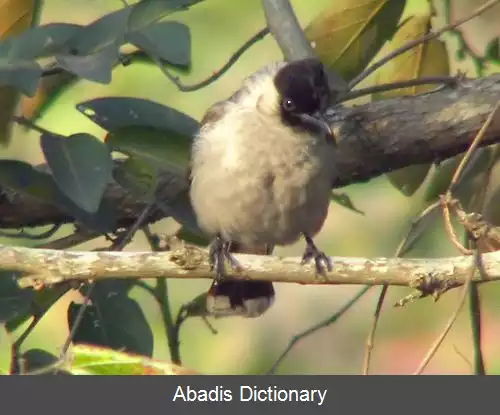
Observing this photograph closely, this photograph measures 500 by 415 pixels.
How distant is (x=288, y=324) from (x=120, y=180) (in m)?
2.88

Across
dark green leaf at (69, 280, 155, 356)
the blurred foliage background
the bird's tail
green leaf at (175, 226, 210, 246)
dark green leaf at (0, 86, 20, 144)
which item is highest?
dark green leaf at (0, 86, 20, 144)

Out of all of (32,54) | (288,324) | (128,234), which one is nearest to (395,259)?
(128,234)

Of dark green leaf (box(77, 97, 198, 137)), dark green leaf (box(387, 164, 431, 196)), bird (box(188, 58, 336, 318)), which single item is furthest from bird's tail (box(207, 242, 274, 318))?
dark green leaf (box(77, 97, 198, 137))

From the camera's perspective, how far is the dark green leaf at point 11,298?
2781mm

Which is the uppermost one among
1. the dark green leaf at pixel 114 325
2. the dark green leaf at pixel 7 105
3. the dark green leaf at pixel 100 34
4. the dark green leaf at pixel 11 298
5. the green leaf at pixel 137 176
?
the dark green leaf at pixel 100 34

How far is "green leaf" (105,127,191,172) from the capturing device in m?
2.90

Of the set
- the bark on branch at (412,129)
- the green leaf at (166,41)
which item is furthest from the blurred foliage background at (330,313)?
the green leaf at (166,41)

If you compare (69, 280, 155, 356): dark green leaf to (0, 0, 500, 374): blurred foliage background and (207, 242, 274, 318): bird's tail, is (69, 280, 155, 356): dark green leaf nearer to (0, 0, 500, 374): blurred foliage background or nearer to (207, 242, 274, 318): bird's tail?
(207, 242, 274, 318): bird's tail

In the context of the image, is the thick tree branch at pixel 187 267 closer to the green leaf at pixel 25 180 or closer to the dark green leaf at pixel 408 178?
the green leaf at pixel 25 180

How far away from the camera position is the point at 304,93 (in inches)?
131

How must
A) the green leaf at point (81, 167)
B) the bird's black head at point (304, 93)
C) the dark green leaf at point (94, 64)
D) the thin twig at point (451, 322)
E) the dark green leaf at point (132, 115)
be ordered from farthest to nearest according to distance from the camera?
1. the bird's black head at point (304, 93)
2. the dark green leaf at point (132, 115)
3. the green leaf at point (81, 167)
4. the thin twig at point (451, 322)
5. the dark green leaf at point (94, 64)

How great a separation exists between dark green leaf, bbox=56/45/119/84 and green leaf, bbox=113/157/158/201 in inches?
18.2

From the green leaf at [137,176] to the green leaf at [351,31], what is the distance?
30.2 inches
